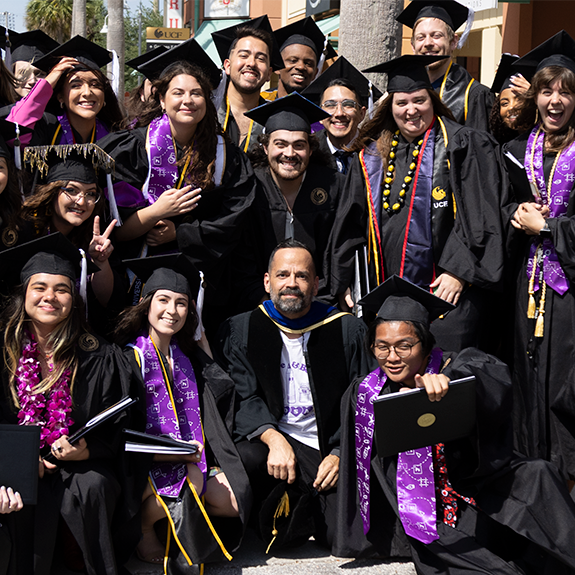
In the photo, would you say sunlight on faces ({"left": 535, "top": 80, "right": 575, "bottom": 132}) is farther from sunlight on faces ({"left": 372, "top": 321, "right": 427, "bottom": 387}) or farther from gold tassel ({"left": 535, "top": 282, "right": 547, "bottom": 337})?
sunlight on faces ({"left": 372, "top": 321, "right": 427, "bottom": 387})

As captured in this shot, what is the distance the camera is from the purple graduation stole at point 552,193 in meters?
4.36

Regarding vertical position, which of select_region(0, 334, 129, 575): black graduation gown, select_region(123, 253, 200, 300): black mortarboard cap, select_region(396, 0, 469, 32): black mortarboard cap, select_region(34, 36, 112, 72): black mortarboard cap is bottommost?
select_region(0, 334, 129, 575): black graduation gown

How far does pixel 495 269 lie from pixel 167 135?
2.12 m

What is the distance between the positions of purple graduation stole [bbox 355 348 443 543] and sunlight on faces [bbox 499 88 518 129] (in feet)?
6.12

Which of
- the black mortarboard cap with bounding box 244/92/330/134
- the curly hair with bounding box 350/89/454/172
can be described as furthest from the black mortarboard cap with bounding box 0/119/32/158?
the curly hair with bounding box 350/89/454/172

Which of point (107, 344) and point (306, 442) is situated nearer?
point (107, 344)

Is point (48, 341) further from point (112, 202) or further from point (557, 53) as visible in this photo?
point (557, 53)

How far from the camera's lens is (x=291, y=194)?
16.4 ft

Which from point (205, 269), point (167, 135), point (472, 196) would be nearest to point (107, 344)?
point (205, 269)

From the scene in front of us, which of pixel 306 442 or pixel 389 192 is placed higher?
pixel 389 192

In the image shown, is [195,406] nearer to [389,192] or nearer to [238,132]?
[389,192]

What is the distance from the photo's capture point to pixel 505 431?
12.5ft

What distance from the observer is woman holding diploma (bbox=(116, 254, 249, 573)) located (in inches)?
150

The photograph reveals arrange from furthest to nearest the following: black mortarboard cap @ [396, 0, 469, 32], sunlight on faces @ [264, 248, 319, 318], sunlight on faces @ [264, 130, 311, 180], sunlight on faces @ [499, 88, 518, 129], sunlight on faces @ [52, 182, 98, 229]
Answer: black mortarboard cap @ [396, 0, 469, 32]
sunlight on faces @ [499, 88, 518, 129]
sunlight on faces @ [264, 130, 311, 180]
sunlight on faces @ [264, 248, 319, 318]
sunlight on faces @ [52, 182, 98, 229]
